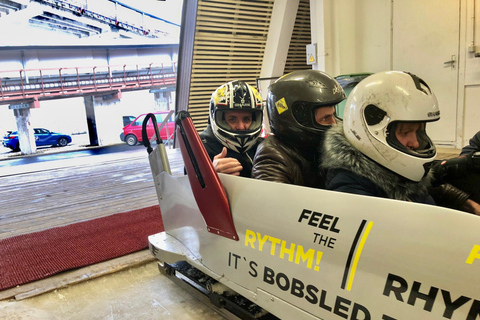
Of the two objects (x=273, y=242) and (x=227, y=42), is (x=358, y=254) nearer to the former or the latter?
(x=273, y=242)

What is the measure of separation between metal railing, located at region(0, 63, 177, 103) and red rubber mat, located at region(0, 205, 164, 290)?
6.11 meters

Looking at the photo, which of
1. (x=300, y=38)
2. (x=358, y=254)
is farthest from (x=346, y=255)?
(x=300, y=38)

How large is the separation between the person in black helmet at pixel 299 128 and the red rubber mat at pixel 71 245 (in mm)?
1553

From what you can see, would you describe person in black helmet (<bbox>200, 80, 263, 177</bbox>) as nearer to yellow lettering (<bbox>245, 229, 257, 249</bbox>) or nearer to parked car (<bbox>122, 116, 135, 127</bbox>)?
yellow lettering (<bbox>245, 229, 257, 249</bbox>)

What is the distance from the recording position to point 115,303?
1.89 meters

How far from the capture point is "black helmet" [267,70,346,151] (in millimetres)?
1460

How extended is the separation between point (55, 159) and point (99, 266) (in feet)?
22.6

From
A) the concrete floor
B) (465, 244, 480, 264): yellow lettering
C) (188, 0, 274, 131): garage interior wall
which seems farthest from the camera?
(188, 0, 274, 131): garage interior wall

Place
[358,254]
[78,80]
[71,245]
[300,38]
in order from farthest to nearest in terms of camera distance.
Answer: [78,80] → [300,38] → [71,245] → [358,254]

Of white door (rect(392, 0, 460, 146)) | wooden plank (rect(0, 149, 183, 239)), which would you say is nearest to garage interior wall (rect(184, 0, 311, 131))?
wooden plank (rect(0, 149, 183, 239))

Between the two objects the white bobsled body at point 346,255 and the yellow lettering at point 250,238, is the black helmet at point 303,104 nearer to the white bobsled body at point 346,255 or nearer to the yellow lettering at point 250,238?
the white bobsled body at point 346,255

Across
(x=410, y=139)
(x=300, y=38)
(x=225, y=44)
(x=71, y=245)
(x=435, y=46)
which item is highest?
(x=300, y=38)

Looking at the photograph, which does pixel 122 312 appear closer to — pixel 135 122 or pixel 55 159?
pixel 55 159

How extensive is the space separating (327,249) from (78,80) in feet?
29.0
